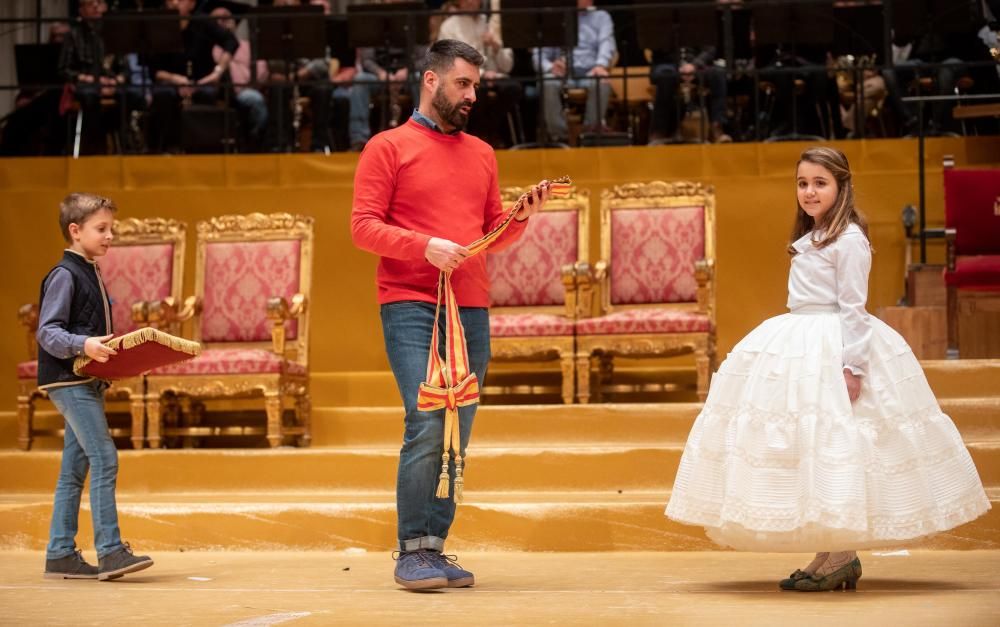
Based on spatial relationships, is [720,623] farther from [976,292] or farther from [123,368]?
[976,292]

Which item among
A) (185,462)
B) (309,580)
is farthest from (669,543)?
(185,462)

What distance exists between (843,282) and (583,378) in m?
2.36

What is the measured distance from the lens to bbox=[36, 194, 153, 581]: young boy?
12.0 ft

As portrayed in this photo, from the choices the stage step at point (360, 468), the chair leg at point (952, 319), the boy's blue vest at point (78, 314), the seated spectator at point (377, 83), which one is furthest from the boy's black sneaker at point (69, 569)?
the seated spectator at point (377, 83)

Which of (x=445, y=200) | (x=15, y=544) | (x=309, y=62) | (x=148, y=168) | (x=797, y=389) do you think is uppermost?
(x=309, y=62)

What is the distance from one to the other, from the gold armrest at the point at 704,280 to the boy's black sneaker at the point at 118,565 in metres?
2.81

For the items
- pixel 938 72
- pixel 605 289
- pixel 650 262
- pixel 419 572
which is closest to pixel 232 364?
pixel 605 289

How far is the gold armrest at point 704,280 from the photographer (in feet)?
18.3

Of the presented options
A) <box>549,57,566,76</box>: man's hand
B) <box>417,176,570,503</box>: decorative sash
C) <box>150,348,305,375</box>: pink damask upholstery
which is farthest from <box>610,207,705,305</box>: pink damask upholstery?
<box>417,176,570,503</box>: decorative sash

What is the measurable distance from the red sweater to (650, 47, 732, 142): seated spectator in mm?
3929

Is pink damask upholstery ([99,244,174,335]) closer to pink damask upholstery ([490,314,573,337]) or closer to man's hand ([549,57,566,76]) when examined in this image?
pink damask upholstery ([490,314,573,337])

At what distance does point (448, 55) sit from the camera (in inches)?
131

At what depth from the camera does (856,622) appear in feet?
8.41

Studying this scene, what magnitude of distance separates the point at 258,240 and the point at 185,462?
1288 millimetres
